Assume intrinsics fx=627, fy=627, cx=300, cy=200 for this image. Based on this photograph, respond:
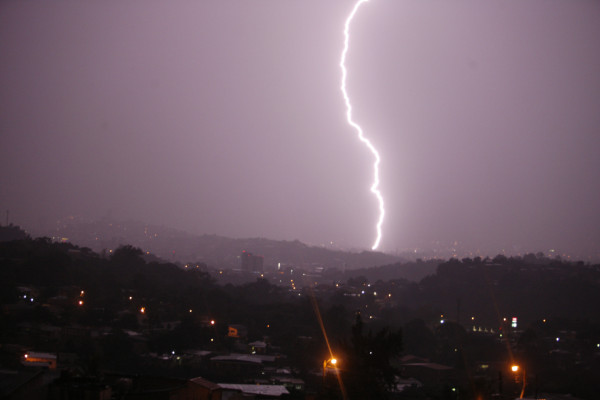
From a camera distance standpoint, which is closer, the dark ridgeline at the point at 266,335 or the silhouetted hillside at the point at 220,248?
the dark ridgeline at the point at 266,335

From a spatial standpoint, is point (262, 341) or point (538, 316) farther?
point (538, 316)

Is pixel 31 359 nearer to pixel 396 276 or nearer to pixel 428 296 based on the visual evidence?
pixel 428 296

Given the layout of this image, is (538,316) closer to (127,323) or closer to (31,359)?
(127,323)

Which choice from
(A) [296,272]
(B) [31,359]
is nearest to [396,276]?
(A) [296,272]

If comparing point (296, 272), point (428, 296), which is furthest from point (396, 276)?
point (428, 296)

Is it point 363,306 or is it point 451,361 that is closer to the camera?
point 451,361

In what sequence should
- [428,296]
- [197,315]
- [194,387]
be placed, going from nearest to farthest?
[194,387], [197,315], [428,296]

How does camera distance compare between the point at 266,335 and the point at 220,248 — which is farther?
the point at 220,248

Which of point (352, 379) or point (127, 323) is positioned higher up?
point (352, 379)

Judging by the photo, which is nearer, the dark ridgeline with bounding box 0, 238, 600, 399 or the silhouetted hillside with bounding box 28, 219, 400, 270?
the dark ridgeline with bounding box 0, 238, 600, 399

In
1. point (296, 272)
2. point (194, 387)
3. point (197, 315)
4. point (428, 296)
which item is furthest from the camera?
point (296, 272)
